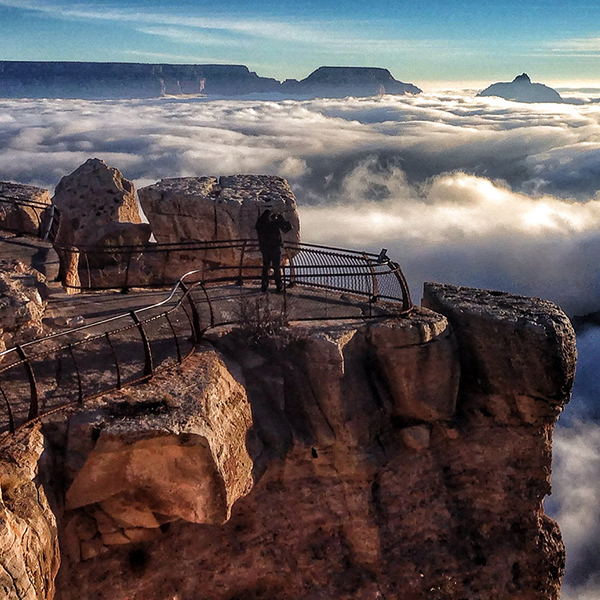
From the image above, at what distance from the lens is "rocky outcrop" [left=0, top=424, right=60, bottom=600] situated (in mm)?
5613

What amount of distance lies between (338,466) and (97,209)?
10.5 metres

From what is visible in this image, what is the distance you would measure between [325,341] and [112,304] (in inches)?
161

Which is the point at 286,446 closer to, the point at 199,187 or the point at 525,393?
the point at 525,393

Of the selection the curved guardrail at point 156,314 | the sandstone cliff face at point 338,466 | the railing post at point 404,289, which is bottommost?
the sandstone cliff face at point 338,466

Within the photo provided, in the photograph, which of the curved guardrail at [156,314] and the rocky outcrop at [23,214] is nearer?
the curved guardrail at [156,314]

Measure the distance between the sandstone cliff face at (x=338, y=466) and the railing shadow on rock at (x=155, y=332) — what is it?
49cm

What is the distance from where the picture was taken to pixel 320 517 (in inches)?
379

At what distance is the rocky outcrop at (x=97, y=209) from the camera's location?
16.2 m

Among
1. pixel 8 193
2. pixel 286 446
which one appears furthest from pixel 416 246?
pixel 286 446

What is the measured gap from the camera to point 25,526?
629 cm

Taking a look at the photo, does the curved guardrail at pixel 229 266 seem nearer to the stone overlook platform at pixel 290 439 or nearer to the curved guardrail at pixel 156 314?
the curved guardrail at pixel 156 314

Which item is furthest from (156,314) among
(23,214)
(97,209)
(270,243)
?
(23,214)

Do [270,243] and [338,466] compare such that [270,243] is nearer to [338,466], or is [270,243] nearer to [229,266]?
[229,266]

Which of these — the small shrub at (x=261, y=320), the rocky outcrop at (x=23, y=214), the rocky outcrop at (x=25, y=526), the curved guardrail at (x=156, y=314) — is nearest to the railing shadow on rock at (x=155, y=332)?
the curved guardrail at (x=156, y=314)
